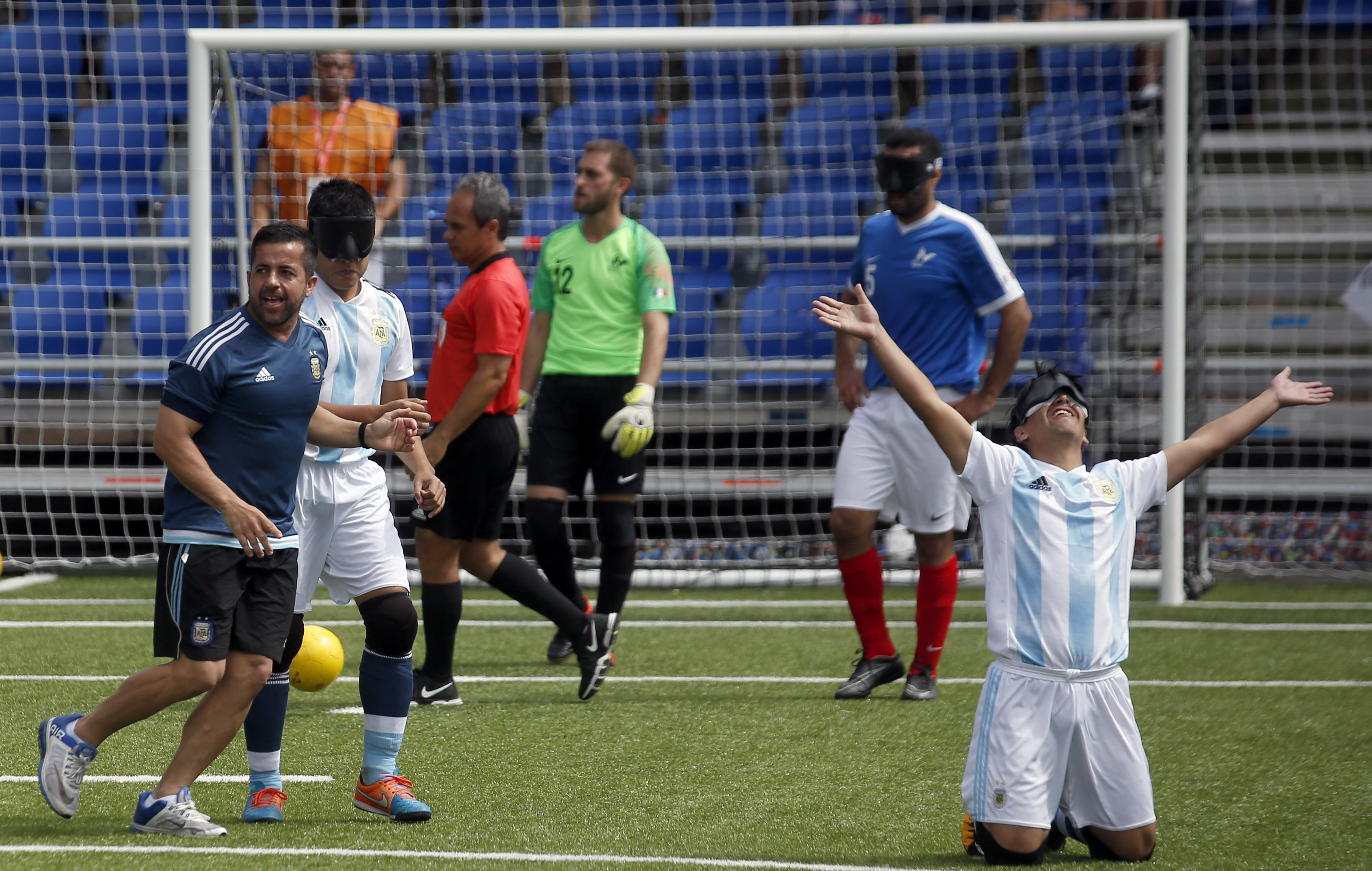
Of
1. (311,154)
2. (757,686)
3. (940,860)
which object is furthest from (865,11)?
(940,860)

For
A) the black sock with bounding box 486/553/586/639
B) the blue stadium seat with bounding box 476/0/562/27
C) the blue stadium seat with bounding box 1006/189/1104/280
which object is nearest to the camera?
the black sock with bounding box 486/553/586/639

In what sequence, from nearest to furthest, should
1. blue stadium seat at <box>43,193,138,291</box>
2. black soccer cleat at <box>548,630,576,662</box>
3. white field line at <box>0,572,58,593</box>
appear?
black soccer cleat at <box>548,630,576,662</box> → white field line at <box>0,572,58,593</box> → blue stadium seat at <box>43,193,138,291</box>

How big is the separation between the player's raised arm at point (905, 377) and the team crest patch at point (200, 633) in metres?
1.52

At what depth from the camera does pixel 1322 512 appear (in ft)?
29.6

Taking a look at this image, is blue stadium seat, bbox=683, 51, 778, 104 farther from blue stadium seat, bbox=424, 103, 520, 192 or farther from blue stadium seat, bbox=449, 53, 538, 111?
blue stadium seat, bbox=424, 103, 520, 192

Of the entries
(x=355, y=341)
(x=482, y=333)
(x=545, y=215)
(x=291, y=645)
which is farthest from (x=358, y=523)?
(x=545, y=215)

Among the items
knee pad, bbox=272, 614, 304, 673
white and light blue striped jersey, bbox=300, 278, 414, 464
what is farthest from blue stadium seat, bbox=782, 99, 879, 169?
knee pad, bbox=272, 614, 304, 673

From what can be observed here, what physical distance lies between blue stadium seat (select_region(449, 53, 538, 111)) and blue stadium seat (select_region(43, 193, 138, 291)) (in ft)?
8.34

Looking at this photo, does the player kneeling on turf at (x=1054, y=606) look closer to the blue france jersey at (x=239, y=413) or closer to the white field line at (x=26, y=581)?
the blue france jersey at (x=239, y=413)

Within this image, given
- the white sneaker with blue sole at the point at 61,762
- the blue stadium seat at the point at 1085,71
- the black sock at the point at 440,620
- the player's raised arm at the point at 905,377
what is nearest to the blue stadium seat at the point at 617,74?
the blue stadium seat at the point at 1085,71

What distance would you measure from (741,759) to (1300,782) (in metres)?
1.53

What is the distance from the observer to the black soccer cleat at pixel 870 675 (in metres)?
5.02

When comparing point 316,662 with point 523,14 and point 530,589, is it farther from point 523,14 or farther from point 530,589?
point 523,14

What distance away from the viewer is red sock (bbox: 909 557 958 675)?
5.05 m
